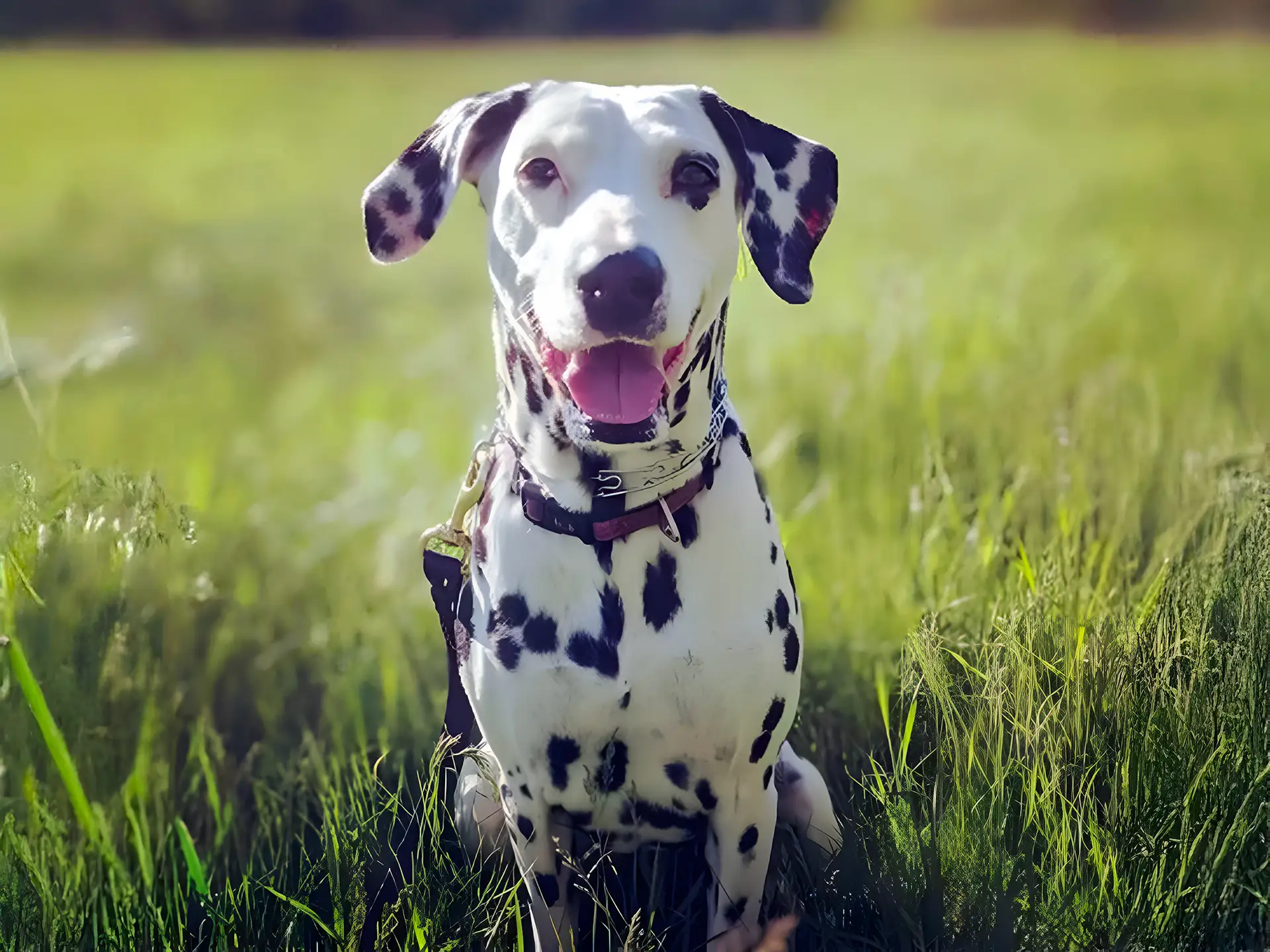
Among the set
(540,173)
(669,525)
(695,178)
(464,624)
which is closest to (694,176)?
(695,178)

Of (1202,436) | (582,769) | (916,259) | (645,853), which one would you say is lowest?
(645,853)

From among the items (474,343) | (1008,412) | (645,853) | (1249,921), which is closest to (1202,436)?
(1008,412)

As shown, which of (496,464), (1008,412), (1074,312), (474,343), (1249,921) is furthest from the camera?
(474,343)

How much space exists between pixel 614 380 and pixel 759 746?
0.84 metres

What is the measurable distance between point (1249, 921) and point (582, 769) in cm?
131

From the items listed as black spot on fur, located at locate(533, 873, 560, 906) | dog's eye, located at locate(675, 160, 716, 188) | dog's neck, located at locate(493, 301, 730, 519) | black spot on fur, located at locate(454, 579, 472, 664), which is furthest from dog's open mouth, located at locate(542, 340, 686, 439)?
black spot on fur, located at locate(533, 873, 560, 906)

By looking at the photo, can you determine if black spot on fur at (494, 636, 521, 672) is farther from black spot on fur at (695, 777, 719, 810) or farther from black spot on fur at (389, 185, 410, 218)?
black spot on fur at (389, 185, 410, 218)

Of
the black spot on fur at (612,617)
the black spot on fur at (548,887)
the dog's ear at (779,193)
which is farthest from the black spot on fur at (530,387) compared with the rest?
the black spot on fur at (548,887)

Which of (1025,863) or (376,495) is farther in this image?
(376,495)

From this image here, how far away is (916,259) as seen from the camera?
6785mm

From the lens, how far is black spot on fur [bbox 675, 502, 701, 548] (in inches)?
93.2

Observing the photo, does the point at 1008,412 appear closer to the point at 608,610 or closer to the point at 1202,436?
the point at 1202,436

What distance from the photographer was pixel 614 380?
2.22 meters

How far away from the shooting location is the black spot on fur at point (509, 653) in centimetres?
239
